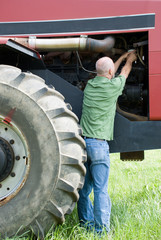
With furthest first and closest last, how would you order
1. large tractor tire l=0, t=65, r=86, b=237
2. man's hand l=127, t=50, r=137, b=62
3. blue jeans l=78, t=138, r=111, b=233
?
man's hand l=127, t=50, r=137, b=62
blue jeans l=78, t=138, r=111, b=233
large tractor tire l=0, t=65, r=86, b=237

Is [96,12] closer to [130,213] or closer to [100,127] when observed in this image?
[100,127]

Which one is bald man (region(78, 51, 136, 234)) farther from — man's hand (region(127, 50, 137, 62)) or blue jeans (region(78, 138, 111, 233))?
man's hand (region(127, 50, 137, 62))

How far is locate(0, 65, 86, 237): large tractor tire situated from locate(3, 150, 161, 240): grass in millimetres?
177

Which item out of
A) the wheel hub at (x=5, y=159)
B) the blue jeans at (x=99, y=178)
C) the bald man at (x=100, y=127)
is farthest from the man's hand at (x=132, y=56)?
the wheel hub at (x=5, y=159)

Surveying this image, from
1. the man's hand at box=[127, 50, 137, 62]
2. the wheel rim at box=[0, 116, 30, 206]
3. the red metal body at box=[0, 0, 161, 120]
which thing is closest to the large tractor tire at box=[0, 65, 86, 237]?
the wheel rim at box=[0, 116, 30, 206]

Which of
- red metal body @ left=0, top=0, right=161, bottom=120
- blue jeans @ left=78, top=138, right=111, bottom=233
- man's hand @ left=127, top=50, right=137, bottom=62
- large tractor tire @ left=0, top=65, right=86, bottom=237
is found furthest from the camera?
man's hand @ left=127, top=50, right=137, bottom=62

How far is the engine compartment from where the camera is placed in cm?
323

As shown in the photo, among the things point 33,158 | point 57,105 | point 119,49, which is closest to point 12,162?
point 33,158

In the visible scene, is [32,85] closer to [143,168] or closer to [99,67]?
[99,67]

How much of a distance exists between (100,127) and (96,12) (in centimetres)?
100

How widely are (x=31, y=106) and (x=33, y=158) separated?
1.26 ft

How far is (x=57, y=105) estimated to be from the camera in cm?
263

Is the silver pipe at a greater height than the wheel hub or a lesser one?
greater

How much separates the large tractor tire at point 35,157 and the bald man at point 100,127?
0.29m
